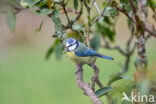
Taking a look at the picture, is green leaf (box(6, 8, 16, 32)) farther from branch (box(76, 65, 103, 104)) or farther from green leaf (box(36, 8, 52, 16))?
branch (box(76, 65, 103, 104))

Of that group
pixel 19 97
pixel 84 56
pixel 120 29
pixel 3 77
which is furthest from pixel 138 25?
pixel 120 29

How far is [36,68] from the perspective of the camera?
5.68 meters

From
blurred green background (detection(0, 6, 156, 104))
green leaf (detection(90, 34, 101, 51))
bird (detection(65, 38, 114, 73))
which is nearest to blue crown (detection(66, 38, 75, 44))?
bird (detection(65, 38, 114, 73))

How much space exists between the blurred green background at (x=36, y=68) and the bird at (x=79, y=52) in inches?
60.5

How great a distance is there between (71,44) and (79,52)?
0.23 feet

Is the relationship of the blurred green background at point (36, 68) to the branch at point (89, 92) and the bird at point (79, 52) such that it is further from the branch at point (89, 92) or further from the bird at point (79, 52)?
the branch at point (89, 92)

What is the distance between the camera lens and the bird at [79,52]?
2161mm

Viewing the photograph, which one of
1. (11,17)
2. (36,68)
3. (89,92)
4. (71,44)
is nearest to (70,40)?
(71,44)

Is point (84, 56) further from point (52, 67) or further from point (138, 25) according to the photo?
point (52, 67)

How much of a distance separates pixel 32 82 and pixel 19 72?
0.50 m

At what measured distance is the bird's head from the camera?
217 centimetres

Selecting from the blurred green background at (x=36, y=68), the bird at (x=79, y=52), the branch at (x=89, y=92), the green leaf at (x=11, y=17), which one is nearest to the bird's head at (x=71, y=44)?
the bird at (x=79, y=52)

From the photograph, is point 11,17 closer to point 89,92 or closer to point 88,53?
point 88,53

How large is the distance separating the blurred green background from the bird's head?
4.98ft
